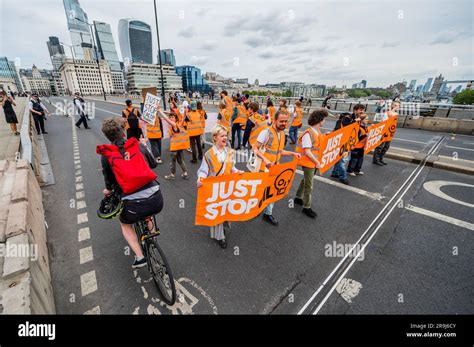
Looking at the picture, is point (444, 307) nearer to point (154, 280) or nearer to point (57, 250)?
point (154, 280)

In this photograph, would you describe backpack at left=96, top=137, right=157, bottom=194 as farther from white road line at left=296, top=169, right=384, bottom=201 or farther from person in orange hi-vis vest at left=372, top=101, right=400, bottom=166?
person in orange hi-vis vest at left=372, top=101, right=400, bottom=166

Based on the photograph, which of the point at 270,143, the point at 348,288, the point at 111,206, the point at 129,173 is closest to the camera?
the point at 129,173

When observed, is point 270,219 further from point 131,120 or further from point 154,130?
point 131,120

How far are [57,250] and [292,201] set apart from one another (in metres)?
4.53

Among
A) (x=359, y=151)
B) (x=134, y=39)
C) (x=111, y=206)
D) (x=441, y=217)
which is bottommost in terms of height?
(x=441, y=217)

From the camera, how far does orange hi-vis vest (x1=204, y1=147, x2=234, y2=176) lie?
309 cm

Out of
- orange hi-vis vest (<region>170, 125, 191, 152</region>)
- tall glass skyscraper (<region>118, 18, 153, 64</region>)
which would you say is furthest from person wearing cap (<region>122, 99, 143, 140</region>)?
tall glass skyscraper (<region>118, 18, 153, 64</region>)

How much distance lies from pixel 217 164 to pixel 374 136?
227 inches

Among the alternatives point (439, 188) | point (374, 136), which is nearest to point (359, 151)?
point (374, 136)

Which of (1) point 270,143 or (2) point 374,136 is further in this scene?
(2) point 374,136

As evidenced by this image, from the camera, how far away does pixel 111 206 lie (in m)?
2.64

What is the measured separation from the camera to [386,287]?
110 inches
